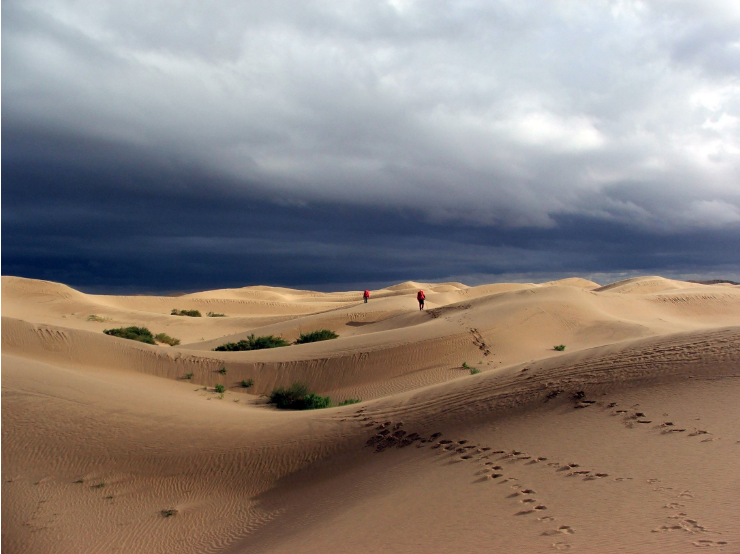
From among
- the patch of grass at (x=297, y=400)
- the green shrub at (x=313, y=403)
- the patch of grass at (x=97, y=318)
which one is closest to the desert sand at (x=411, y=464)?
the patch of grass at (x=297, y=400)

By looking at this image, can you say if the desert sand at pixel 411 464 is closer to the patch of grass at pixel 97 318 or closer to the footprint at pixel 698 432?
the footprint at pixel 698 432

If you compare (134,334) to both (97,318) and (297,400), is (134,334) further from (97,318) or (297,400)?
(297,400)

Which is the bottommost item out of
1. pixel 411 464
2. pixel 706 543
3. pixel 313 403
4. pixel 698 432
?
pixel 313 403

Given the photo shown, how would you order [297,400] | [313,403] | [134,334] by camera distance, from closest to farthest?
[313,403], [297,400], [134,334]

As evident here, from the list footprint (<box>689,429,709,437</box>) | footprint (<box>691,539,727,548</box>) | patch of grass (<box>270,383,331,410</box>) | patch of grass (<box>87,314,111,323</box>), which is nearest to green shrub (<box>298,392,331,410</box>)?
patch of grass (<box>270,383,331,410</box>)

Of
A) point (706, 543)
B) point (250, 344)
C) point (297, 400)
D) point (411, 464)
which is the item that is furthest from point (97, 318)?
point (706, 543)

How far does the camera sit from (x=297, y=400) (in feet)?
51.6

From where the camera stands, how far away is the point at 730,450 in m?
6.08

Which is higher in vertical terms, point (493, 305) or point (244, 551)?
point (493, 305)

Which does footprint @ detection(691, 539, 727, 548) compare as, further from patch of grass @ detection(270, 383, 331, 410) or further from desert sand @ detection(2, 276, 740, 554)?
patch of grass @ detection(270, 383, 331, 410)

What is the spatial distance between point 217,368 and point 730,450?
54.2 feet

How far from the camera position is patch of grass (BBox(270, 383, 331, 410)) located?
1549 cm

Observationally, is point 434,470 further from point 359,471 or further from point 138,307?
point 138,307

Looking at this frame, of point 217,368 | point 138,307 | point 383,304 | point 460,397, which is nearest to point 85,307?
point 138,307
